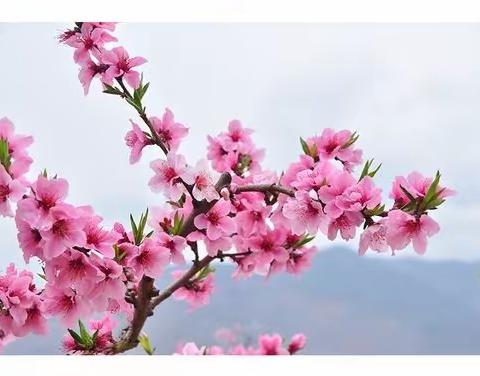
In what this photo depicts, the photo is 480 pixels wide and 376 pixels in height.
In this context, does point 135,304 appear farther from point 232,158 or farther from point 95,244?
point 232,158

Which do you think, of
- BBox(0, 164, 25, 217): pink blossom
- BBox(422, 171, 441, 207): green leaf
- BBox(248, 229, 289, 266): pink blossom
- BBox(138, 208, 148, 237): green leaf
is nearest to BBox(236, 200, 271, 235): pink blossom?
BBox(248, 229, 289, 266): pink blossom

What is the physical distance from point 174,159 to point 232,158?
348mm

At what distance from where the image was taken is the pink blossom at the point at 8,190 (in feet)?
2.81

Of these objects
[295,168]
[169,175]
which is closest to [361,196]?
[295,168]

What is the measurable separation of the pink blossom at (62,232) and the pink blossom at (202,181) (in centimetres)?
20

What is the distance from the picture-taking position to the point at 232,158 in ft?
4.50

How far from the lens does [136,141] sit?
1.15 m

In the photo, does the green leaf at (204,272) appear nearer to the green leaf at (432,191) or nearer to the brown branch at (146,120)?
the brown branch at (146,120)

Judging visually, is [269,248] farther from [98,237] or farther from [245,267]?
[98,237]

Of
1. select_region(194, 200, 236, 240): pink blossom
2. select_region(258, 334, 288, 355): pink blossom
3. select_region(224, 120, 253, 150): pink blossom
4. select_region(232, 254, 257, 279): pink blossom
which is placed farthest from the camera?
select_region(258, 334, 288, 355): pink blossom

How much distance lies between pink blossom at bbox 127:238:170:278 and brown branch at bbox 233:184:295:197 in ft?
0.58

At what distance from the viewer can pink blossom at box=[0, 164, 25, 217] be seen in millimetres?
857

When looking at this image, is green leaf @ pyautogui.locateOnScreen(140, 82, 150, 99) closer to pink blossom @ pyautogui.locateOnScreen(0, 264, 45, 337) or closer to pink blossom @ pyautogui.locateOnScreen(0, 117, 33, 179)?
pink blossom @ pyautogui.locateOnScreen(0, 117, 33, 179)

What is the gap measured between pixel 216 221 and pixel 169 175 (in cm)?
11
